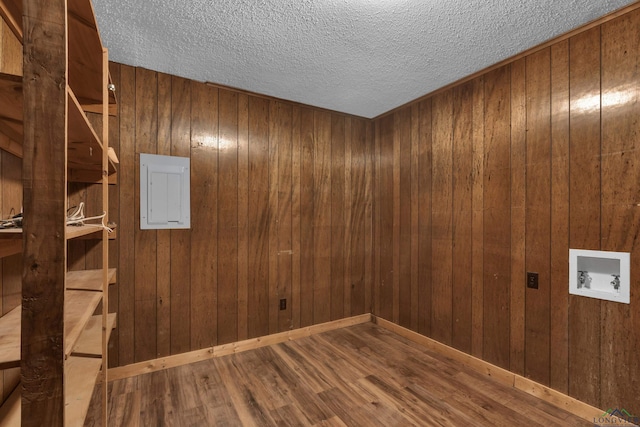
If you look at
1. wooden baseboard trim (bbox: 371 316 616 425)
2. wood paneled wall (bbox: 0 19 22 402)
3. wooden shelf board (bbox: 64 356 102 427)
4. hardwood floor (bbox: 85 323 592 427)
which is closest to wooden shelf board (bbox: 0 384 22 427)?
wood paneled wall (bbox: 0 19 22 402)

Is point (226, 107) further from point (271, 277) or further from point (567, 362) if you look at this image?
point (567, 362)

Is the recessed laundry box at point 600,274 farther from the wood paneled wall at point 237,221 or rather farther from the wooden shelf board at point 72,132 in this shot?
the wooden shelf board at point 72,132

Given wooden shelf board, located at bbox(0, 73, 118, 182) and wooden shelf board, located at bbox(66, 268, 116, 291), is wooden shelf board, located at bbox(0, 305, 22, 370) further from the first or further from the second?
wooden shelf board, located at bbox(0, 73, 118, 182)

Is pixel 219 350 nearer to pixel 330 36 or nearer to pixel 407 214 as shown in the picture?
pixel 407 214

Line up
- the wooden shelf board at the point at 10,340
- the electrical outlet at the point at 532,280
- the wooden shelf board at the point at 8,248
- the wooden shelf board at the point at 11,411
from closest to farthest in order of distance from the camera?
1. the wooden shelf board at the point at 10,340
2. the wooden shelf board at the point at 11,411
3. the wooden shelf board at the point at 8,248
4. the electrical outlet at the point at 532,280

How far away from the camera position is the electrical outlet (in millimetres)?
1988

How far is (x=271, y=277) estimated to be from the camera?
109 inches

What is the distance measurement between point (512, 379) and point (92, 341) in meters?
2.72

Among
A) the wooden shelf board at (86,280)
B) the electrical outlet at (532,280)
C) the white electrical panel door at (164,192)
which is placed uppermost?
the white electrical panel door at (164,192)

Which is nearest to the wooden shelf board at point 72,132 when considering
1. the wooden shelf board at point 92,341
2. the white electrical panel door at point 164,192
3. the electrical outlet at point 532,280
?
the white electrical panel door at point 164,192

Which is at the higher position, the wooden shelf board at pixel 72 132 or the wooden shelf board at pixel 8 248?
the wooden shelf board at pixel 72 132

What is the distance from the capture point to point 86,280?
1.74m

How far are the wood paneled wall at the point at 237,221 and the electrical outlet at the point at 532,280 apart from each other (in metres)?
1.59

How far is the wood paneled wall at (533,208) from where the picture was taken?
166 cm
